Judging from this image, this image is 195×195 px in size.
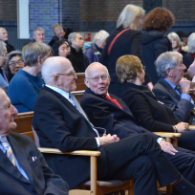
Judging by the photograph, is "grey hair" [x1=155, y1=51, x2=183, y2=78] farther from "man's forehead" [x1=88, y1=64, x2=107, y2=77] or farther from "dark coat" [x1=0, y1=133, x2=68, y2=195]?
"dark coat" [x1=0, y1=133, x2=68, y2=195]

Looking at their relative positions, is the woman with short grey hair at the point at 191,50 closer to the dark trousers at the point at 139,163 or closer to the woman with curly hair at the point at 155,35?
the woman with curly hair at the point at 155,35

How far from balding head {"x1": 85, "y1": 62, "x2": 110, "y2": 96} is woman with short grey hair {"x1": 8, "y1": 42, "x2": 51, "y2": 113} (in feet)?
1.74

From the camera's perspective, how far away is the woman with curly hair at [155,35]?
4.57 m

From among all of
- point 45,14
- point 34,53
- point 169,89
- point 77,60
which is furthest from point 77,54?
point 34,53

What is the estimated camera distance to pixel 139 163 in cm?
254

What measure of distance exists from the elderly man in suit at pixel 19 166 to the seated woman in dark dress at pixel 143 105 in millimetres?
1443

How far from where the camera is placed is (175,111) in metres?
3.66

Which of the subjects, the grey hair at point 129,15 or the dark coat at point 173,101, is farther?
the grey hair at point 129,15

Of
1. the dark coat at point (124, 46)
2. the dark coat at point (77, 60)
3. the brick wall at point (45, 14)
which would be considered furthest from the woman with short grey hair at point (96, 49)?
the dark coat at point (124, 46)

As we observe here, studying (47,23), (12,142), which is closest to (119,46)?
(12,142)

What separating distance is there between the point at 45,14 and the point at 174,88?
605 cm

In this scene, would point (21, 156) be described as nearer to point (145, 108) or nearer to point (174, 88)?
point (145, 108)

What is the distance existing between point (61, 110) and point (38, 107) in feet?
0.50

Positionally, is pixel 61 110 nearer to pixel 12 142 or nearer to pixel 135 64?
pixel 12 142
